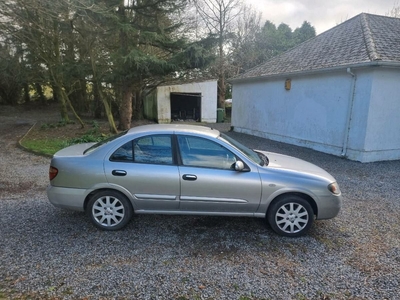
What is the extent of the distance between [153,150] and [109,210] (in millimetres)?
1053

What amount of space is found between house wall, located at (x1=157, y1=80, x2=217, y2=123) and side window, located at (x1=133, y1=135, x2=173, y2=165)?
16.2 m

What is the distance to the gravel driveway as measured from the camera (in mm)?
2555

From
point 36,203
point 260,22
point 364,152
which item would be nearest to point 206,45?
point 364,152

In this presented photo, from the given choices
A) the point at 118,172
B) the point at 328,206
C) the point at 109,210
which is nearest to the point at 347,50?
the point at 328,206

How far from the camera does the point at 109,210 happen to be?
3594 mm

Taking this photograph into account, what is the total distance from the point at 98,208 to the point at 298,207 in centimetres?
280

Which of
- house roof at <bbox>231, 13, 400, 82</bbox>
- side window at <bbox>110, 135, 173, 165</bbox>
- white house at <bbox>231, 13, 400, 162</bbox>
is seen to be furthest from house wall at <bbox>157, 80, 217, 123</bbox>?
side window at <bbox>110, 135, 173, 165</bbox>

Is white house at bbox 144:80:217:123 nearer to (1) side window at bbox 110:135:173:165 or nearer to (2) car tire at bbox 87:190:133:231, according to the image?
(1) side window at bbox 110:135:173:165

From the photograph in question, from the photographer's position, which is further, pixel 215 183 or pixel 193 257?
pixel 215 183

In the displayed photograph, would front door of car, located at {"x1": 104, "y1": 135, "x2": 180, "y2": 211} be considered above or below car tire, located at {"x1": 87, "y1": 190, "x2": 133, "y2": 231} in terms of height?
above

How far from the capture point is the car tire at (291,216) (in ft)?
11.6

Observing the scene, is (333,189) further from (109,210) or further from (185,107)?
(185,107)

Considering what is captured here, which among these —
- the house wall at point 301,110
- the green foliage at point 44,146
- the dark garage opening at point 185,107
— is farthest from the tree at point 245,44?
the green foliage at point 44,146

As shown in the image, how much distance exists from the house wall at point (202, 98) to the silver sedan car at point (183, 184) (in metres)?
16.3
